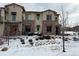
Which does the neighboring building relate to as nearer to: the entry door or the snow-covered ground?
the entry door

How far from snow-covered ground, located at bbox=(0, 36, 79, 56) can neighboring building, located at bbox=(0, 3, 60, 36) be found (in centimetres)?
24

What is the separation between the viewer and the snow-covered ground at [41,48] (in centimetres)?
317

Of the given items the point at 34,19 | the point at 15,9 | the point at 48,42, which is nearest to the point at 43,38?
the point at 48,42

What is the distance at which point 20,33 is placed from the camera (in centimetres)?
372

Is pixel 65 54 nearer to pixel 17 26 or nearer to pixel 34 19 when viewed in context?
pixel 34 19

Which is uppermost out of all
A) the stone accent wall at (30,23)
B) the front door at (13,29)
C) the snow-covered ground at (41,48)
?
the stone accent wall at (30,23)

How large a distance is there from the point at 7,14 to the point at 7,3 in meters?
0.37

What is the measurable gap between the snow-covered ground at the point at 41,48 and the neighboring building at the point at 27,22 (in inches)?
9.6

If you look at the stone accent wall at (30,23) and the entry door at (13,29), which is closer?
the stone accent wall at (30,23)

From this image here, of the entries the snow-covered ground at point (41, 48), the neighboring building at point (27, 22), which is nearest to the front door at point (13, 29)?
the neighboring building at point (27, 22)

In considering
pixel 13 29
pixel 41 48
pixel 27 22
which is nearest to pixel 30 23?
pixel 27 22

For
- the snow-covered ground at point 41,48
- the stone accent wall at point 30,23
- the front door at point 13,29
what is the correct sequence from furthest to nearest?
1. the front door at point 13,29
2. the stone accent wall at point 30,23
3. the snow-covered ground at point 41,48

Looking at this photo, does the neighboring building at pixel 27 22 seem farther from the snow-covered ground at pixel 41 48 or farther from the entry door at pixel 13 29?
the snow-covered ground at pixel 41 48

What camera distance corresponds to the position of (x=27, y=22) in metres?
3.73
